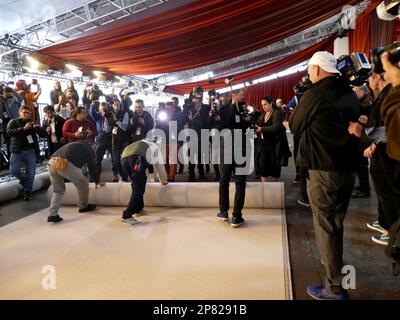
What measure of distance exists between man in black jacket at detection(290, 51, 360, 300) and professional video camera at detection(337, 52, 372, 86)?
0.05 m

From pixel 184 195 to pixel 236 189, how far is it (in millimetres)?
929

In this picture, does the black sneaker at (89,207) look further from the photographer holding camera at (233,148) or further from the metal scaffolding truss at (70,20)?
the metal scaffolding truss at (70,20)

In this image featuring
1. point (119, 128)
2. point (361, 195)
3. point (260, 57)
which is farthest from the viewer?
point (260, 57)

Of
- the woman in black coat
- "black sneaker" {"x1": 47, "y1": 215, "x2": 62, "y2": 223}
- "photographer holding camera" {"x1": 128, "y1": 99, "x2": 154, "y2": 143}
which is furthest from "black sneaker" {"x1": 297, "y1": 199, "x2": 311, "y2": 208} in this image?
"black sneaker" {"x1": 47, "y1": 215, "x2": 62, "y2": 223}

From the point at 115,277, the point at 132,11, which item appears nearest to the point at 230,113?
the point at 115,277

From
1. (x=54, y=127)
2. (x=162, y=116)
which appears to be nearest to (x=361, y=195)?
(x=162, y=116)

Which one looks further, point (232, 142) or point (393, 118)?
point (232, 142)

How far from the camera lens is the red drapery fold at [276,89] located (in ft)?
49.6

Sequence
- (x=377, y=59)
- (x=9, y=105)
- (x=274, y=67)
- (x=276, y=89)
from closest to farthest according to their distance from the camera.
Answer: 1. (x=377, y=59)
2. (x=9, y=105)
3. (x=274, y=67)
4. (x=276, y=89)

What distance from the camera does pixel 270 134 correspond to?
13.5 feet

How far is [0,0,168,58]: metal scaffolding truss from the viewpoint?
5723 mm

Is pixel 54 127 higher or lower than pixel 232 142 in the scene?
higher

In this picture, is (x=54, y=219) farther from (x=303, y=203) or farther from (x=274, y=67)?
(x=274, y=67)
